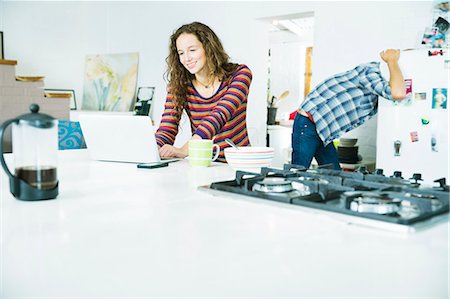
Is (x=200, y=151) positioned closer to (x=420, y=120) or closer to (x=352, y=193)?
(x=352, y=193)

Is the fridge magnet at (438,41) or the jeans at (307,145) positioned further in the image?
the fridge magnet at (438,41)

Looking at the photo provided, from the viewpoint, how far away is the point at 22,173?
108cm

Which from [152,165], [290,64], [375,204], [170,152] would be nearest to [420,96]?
[170,152]

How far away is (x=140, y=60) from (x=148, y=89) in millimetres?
381

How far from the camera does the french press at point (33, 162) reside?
1082 millimetres

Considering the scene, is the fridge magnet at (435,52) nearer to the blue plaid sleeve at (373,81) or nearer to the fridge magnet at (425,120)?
the fridge magnet at (425,120)

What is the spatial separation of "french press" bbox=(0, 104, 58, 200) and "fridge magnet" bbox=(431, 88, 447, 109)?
2775 mm

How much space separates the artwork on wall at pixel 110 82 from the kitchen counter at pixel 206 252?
492cm

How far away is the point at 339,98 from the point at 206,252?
2.24 m

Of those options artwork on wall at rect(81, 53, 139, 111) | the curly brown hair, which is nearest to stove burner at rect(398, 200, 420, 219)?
the curly brown hair

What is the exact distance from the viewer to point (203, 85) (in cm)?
226

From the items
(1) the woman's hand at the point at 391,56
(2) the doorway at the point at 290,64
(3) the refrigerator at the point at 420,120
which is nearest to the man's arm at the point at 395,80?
(1) the woman's hand at the point at 391,56

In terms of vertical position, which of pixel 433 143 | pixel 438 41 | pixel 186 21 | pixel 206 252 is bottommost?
pixel 206 252

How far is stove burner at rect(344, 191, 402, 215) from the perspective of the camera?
35.2 inches
